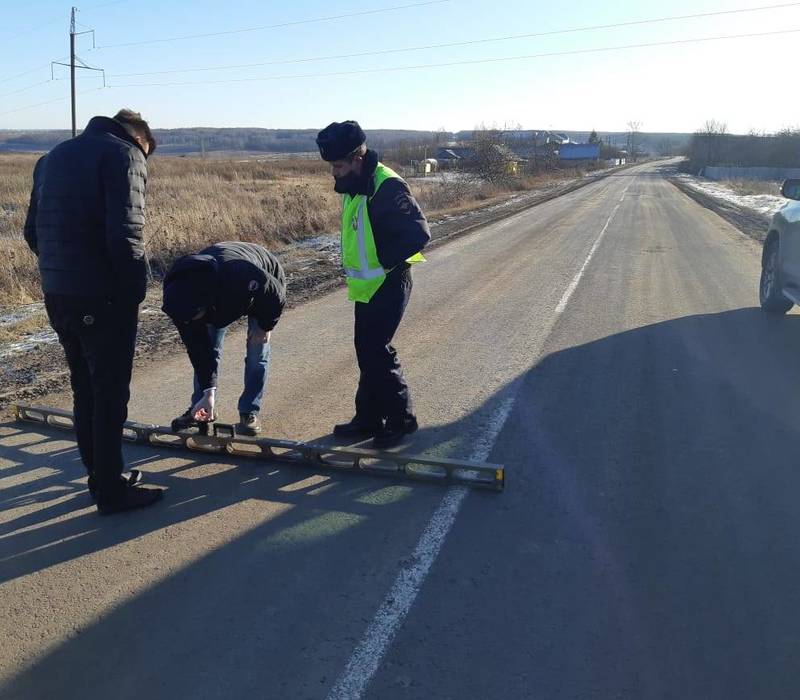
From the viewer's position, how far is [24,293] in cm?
996

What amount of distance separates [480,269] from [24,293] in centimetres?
742

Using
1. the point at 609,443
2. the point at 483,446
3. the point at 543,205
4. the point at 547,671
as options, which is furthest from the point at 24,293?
the point at 543,205

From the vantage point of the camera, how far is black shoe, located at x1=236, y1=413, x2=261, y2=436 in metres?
4.98

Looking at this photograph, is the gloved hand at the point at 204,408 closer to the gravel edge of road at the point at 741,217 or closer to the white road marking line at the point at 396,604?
the white road marking line at the point at 396,604

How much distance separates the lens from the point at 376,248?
4410 millimetres

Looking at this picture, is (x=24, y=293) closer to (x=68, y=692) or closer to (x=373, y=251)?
(x=373, y=251)

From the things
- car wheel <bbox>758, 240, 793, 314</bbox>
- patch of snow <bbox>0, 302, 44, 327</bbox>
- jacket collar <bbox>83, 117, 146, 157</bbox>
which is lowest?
patch of snow <bbox>0, 302, 44, 327</bbox>

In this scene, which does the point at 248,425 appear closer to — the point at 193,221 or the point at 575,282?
the point at 575,282

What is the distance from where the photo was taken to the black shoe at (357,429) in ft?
16.5

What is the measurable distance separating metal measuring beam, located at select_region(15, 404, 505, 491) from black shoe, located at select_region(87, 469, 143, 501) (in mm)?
548

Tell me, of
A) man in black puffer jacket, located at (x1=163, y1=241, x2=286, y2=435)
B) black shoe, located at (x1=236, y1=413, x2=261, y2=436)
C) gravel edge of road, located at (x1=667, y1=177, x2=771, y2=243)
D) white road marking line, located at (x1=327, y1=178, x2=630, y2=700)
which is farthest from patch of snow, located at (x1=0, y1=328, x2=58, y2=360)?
gravel edge of road, located at (x1=667, y1=177, x2=771, y2=243)

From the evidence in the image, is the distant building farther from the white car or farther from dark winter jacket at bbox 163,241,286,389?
dark winter jacket at bbox 163,241,286,389

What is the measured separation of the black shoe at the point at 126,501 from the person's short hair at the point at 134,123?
1972 millimetres

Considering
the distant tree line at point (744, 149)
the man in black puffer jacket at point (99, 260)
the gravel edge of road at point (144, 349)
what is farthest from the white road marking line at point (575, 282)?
the distant tree line at point (744, 149)
